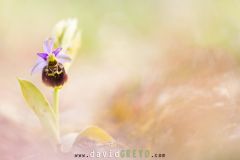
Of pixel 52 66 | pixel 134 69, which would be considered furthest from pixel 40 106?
pixel 134 69

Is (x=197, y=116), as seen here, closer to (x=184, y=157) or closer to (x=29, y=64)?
(x=184, y=157)

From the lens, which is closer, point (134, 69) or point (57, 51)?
point (57, 51)

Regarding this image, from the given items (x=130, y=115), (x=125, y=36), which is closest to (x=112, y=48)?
(x=125, y=36)

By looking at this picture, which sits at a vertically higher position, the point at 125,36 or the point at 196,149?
the point at 125,36

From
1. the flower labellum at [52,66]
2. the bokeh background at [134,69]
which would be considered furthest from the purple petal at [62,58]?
the bokeh background at [134,69]

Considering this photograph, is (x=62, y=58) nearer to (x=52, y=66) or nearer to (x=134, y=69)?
(x=52, y=66)
